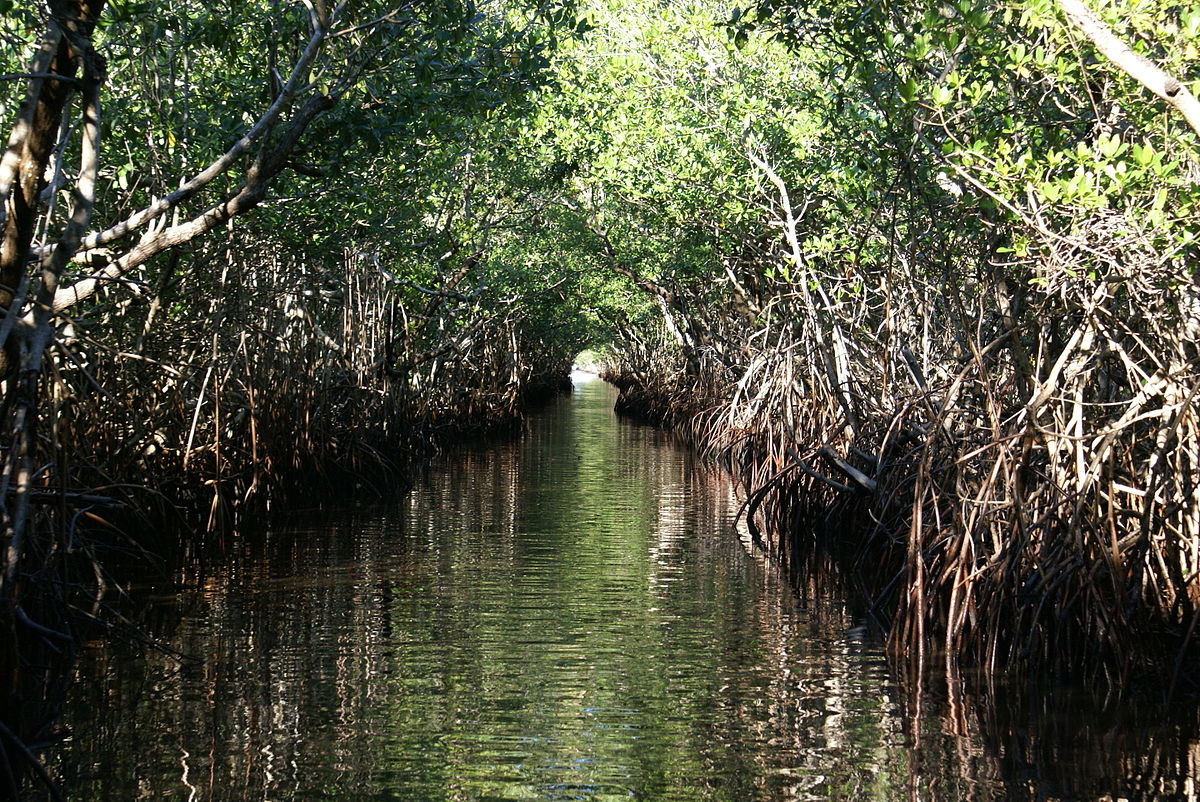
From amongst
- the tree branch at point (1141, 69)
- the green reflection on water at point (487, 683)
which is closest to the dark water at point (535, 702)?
the green reflection on water at point (487, 683)

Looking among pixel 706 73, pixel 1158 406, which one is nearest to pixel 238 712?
pixel 1158 406

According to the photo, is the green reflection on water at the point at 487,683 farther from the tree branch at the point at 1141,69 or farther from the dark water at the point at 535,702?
the tree branch at the point at 1141,69

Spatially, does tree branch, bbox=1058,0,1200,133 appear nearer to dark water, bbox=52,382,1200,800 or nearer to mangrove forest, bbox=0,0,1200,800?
mangrove forest, bbox=0,0,1200,800

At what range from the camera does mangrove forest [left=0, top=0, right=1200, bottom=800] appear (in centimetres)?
499

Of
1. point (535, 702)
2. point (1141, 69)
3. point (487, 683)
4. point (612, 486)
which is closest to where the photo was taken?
point (1141, 69)

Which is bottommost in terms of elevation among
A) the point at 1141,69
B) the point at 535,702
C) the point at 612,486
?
the point at 535,702

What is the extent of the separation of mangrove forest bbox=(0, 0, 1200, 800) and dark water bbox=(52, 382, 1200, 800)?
3 centimetres

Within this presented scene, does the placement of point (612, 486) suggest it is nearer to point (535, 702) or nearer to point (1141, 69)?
point (535, 702)

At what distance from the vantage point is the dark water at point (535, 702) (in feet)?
15.4

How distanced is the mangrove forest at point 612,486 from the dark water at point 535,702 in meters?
0.03

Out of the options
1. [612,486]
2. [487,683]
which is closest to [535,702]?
[487,683]

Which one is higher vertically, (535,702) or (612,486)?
(612,486)

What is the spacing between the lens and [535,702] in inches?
224

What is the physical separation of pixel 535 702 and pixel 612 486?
31.7 ft
